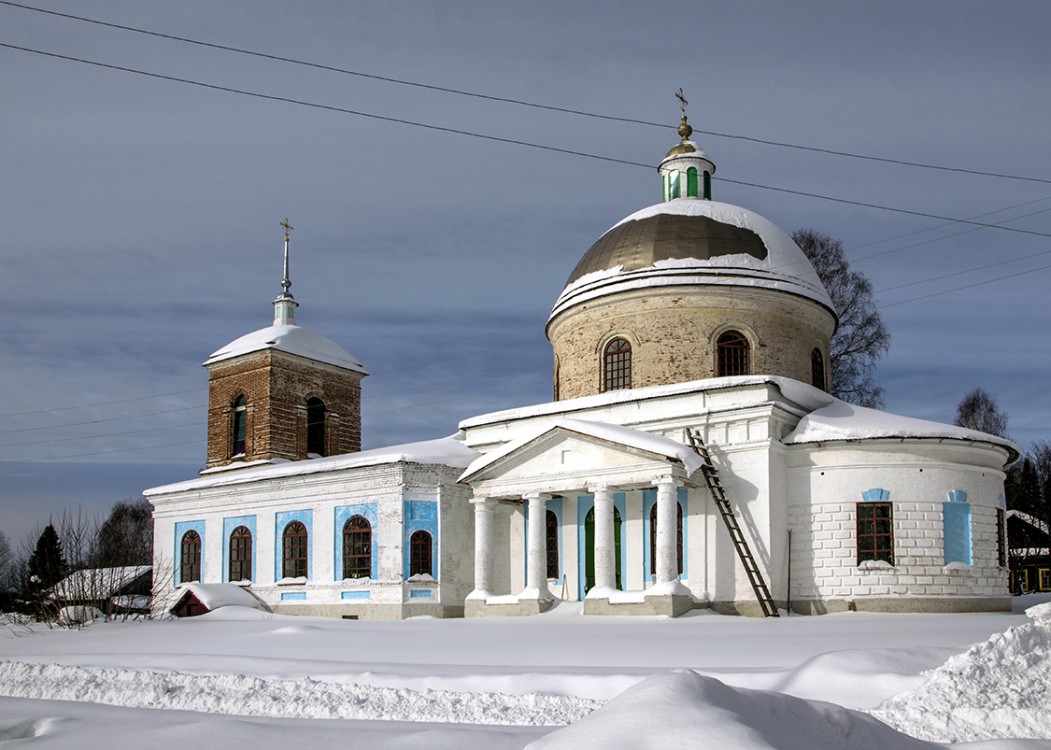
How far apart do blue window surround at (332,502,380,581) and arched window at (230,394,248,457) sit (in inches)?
312

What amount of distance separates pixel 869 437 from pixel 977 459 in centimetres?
253

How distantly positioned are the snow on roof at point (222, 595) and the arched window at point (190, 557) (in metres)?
2.48

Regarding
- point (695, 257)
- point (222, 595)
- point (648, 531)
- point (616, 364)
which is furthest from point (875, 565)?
point (222, 595)

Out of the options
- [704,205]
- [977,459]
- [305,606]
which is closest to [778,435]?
[977,459]

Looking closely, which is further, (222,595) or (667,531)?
(222,595)

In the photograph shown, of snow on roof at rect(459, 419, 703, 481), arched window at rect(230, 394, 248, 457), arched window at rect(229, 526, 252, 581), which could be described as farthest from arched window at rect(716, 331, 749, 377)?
arched window at rect(230, 394, 248, 457)

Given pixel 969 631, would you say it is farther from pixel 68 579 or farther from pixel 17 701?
pixel 68 579

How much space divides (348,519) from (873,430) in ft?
39.7

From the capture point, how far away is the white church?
68.0 ft

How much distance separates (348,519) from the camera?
2562 cm

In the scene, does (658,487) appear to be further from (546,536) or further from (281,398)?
(281,398)

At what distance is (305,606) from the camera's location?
25.9 meters

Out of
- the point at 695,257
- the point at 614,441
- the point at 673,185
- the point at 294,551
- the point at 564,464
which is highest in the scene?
the point at 673,185

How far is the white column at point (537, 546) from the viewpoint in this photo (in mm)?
22094
